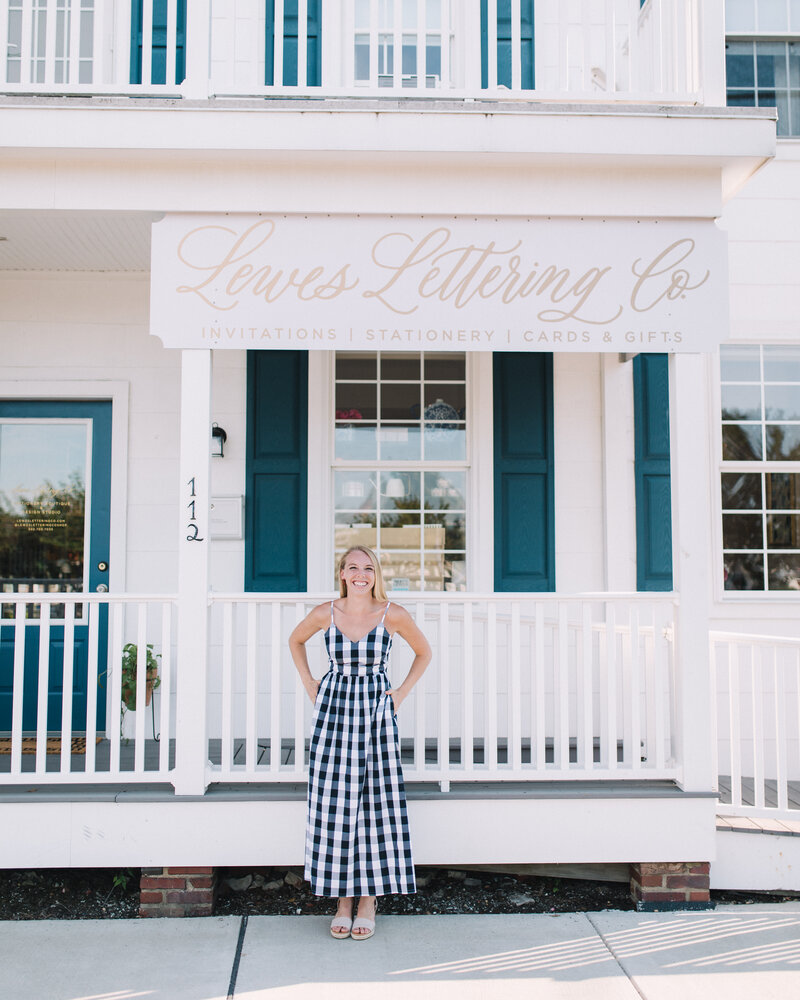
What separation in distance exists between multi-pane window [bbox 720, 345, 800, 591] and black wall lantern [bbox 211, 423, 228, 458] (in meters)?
3.26

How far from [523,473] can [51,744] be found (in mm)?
3335

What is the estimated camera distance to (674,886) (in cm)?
394

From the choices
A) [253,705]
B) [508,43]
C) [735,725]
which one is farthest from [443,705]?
[508,43]

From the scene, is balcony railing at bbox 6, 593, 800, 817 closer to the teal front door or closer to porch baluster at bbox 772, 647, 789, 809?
porch baluster at bbox 772, 647, 789, 809

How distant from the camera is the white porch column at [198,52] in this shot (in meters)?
3.91

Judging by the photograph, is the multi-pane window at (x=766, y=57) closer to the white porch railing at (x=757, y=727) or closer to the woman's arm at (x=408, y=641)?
the white porch railing at (x=757, y=727)

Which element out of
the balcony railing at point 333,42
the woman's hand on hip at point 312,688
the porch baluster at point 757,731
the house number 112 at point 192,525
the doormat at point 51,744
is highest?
the balcony railing at point 333,42

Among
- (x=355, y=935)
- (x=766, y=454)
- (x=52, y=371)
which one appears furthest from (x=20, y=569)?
(x=766, y=454)

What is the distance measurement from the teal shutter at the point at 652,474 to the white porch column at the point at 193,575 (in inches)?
109

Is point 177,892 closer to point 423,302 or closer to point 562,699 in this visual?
point 562,699

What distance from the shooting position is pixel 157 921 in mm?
3777

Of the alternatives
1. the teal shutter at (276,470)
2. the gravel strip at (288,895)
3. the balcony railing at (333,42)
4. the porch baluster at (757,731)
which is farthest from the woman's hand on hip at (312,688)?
the balcony railing at (333,42)

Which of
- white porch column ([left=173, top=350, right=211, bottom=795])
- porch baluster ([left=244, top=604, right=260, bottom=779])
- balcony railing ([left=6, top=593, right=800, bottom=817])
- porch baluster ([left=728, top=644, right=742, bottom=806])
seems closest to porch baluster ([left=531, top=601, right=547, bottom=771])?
balcony railing ([left=6, top=593, right=800, bottom=817])

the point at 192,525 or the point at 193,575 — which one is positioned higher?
the point at 192,525
